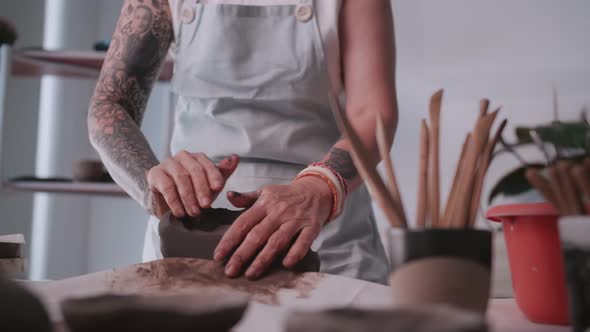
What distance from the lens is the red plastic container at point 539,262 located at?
59 cm

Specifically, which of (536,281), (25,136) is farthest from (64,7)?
(536,281)

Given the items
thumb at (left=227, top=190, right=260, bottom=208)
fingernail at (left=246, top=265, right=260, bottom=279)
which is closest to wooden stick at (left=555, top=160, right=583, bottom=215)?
fingernail at (left=246, top=265, right=260, bottom=279)

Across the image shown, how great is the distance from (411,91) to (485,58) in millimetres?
402

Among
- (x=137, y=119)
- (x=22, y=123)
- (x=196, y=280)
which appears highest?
(x=137, y=119)

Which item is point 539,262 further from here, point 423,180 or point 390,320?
point 390,320

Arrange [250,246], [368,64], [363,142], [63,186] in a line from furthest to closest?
1. [63,186]
2. [368,64]
3. [363,142]
4. [250,246]

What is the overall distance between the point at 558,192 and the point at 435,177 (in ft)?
0.35

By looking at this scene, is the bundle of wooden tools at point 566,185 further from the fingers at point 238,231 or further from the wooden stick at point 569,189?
the fingers at point 238,231

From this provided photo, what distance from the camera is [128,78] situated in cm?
129

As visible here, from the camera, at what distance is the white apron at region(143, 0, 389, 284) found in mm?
1207

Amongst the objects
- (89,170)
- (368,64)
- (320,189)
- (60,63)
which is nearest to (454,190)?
(320,189)

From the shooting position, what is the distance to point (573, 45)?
297 cm

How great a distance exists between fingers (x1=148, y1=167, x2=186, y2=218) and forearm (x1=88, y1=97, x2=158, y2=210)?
160 millimetres

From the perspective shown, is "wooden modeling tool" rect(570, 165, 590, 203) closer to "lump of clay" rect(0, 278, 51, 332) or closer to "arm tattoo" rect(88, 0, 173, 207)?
"lump of clay" rect(0, 278, 51, 332)
